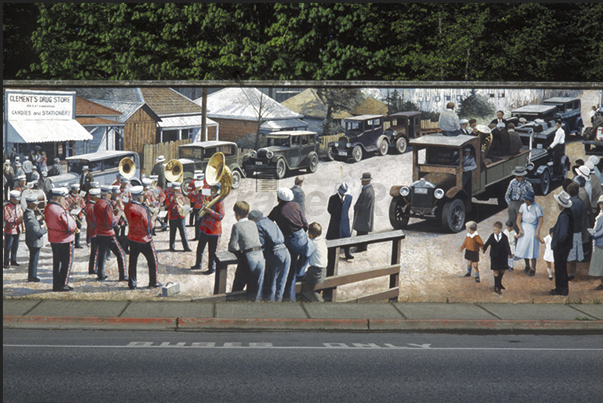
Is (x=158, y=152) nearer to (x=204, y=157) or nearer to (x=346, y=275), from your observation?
(x=204, y=157)

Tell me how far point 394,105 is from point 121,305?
621cm

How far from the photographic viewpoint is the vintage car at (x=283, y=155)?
12445mm

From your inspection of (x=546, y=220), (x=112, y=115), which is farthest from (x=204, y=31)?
(x=546, y=220)

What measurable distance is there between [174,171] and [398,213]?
431 centimetres

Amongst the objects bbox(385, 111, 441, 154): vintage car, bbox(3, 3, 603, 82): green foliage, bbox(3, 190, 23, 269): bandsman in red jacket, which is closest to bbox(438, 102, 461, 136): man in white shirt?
bbox(385, 111, 441, 154): vintage car

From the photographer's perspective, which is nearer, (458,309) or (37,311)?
(37,311)

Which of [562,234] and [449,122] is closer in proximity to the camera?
[449,122]

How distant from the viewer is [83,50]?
106ft

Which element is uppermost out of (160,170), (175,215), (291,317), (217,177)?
(160,170)

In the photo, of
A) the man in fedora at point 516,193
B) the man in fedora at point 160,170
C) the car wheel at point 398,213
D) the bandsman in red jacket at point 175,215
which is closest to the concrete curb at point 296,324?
the bandsman in red jacket at point 175,215

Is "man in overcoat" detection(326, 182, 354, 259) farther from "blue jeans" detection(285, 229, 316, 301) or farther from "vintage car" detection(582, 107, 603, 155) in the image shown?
"vintage car" detection(582, 107, 603, 155)

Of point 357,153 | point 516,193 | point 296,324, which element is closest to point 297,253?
point 296,324

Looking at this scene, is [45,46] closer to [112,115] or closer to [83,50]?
[83,50]

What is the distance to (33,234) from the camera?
484 inches
